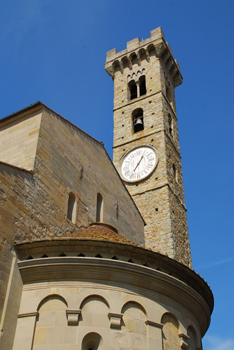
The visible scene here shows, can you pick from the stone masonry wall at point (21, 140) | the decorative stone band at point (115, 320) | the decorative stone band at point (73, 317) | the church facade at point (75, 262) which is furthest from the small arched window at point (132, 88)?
the decorative stone band at point (73, 317)

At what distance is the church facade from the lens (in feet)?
27.9

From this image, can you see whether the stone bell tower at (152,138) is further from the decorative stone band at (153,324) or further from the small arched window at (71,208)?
the decorative stone band at (153,324)

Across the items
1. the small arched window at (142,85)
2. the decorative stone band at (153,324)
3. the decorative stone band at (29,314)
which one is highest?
the small arched window at (142,85)

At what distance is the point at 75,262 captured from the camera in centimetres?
905

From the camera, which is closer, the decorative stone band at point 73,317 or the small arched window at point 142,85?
the decorative stone band at point 73,317

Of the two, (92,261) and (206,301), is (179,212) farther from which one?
(92,261)

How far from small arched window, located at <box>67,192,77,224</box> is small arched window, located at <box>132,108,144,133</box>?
1825 cm

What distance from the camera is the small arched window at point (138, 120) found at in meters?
31.1

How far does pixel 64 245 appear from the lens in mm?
9297

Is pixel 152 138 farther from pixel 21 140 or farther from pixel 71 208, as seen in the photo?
pixel 21 140

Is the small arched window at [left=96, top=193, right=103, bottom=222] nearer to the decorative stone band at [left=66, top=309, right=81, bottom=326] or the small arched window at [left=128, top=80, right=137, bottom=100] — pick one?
the decorative stone band at [left=66, top=309, right=81, bottom=326]

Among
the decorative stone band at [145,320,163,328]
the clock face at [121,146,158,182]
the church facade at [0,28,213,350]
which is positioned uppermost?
the clock face at [121,146,158,182]

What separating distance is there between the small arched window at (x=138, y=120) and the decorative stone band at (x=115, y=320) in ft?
75.6

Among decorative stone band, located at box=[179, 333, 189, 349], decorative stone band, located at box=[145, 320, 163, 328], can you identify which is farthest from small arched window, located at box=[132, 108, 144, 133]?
decorative stone band, located at box=[145, 320, 163, 328]
